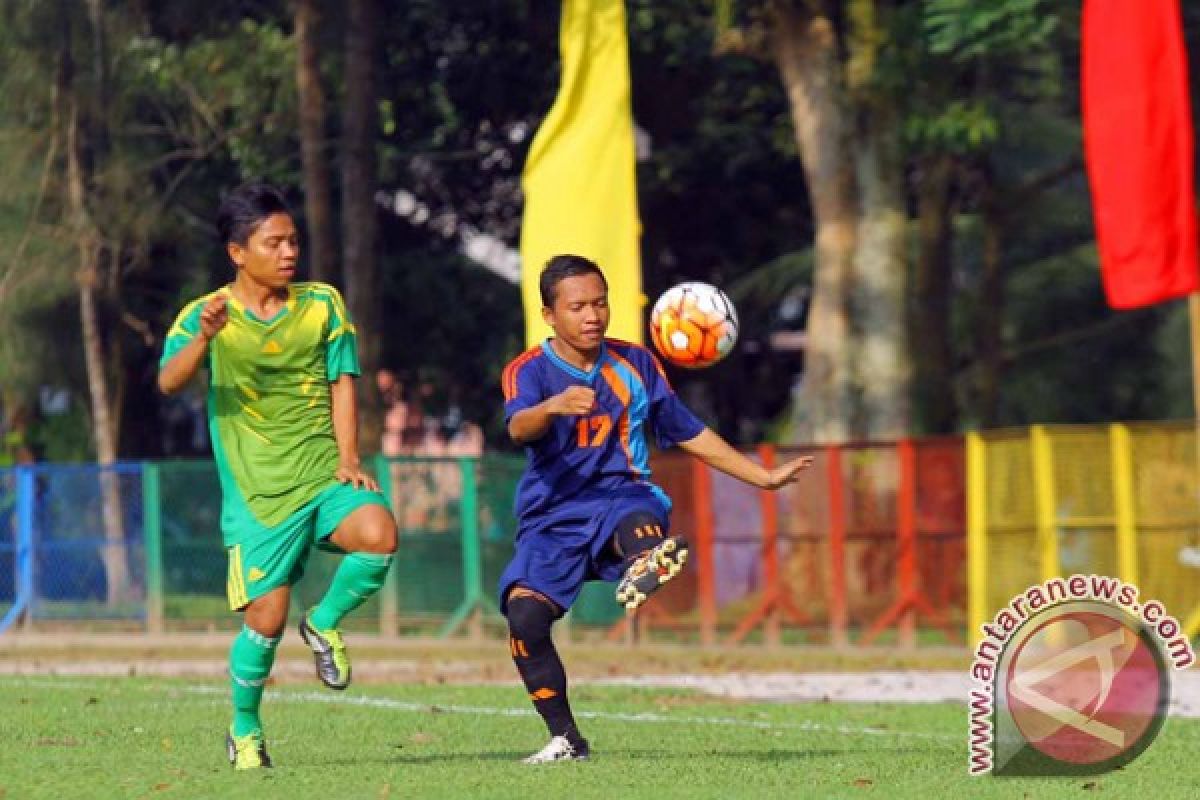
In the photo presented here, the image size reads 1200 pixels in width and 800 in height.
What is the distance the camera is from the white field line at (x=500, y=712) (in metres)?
13.9

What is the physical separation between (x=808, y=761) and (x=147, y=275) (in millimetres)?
23712

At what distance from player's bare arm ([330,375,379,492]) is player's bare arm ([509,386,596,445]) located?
68cm

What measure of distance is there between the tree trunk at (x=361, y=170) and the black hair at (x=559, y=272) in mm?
18454

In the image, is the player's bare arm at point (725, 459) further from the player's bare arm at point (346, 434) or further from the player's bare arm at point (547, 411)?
the player's bare arm at point (346, 434)

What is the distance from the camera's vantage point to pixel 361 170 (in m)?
29.3

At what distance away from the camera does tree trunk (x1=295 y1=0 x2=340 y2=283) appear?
96.3 ft

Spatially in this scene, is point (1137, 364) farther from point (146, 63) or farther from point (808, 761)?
point (808, 761)

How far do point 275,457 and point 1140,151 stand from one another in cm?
1213


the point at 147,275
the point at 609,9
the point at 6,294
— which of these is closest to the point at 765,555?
the point at 609,9

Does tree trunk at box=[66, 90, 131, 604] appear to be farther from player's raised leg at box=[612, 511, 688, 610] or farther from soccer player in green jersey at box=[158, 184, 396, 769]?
player's raised leg at box=[612, 511, 688, 610]

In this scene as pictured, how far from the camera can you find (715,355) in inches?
468

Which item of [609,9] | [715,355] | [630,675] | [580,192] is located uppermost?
[609,9]

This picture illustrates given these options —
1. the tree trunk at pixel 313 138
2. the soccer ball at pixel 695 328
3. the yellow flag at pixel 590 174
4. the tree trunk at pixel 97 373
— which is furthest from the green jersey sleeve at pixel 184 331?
the tree trunk at pixel 313 138

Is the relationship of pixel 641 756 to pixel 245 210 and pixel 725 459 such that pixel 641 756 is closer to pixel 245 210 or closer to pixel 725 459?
pixel 725 459
